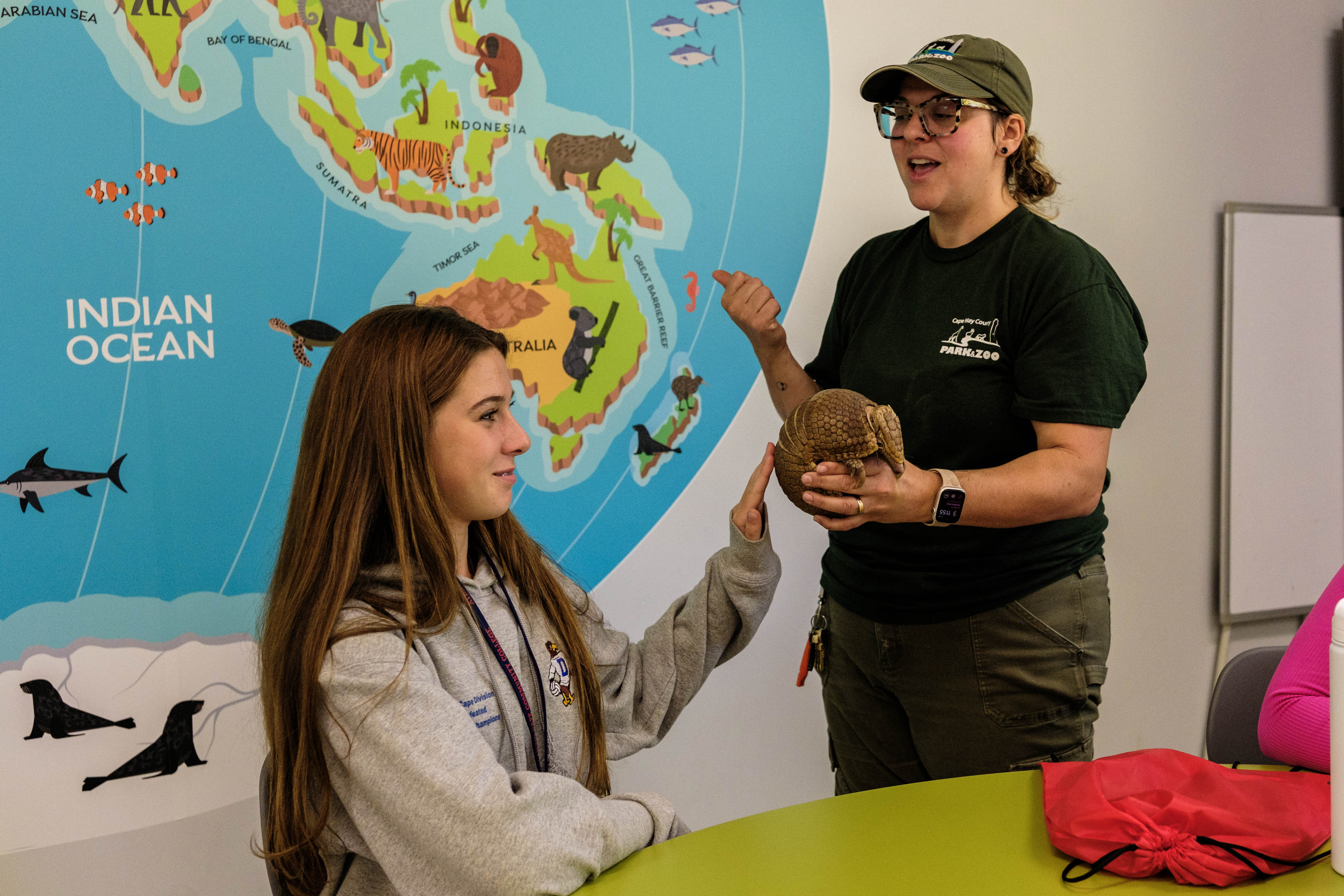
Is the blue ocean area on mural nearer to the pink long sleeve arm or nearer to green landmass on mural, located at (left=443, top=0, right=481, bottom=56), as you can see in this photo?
green landmass on mural, located at (left=443, top=0, right=481, bottom=56)

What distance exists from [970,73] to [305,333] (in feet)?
4.24

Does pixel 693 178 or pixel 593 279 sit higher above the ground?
pixel 693 178

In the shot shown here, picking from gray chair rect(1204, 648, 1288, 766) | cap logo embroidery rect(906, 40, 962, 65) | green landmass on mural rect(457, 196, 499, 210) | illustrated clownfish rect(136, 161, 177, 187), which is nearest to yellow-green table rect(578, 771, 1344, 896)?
gray chair rect(1204, 648, 1288, 766)

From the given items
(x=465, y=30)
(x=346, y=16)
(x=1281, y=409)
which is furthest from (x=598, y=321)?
(x=1281, y=409)

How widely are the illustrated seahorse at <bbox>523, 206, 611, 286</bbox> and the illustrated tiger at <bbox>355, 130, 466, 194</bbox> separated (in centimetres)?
16

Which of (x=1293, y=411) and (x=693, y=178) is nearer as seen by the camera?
(x=693, y=178)

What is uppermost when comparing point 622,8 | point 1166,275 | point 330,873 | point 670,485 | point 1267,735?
point 622,8

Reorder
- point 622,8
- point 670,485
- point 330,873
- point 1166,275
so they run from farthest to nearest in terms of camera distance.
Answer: point 1166,275 < point 670,485 < point 622,8 < point 330,873

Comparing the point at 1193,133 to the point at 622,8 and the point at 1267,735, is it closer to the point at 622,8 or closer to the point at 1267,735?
the point at 622,8

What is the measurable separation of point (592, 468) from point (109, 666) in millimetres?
1000

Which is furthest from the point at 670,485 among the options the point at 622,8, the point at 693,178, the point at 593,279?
the point at 622,8

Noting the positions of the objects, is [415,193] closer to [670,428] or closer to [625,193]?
[625,193]

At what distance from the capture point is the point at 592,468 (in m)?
2.24

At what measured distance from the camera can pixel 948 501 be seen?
1461 mm
